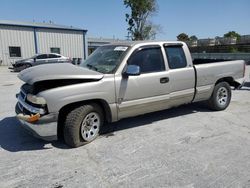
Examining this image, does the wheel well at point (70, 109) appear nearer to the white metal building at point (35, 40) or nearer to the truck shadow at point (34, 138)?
the truck shadow at point (34, 138)

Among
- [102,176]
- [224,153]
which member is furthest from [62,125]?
[224,153]

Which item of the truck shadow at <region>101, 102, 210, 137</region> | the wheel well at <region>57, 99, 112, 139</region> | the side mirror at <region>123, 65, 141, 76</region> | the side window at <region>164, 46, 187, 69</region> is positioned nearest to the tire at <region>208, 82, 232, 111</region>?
the truck shadow at <region>101, 102, 210, 137</region>

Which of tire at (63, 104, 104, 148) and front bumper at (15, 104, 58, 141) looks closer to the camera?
front bumper at (15, 104, 58, 141)

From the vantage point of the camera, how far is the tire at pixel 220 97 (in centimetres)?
600

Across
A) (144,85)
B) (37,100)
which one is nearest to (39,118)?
(37,100)

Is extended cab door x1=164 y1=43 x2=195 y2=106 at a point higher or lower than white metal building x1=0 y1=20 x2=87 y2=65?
lower

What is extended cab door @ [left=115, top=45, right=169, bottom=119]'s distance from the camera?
4.33m

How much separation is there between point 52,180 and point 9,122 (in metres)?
2.91

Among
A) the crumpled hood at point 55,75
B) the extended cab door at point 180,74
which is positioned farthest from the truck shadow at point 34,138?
the crumpled hood at point 55,75

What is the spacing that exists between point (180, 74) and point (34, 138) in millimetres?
3313

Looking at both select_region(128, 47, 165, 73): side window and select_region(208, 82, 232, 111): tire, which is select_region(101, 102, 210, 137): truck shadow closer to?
→ select_region(208, 82, 232, 111): tire

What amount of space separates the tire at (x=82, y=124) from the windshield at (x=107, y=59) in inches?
30.8

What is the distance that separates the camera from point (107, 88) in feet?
13.4

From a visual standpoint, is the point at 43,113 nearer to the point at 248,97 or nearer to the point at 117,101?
the point at 117,101
